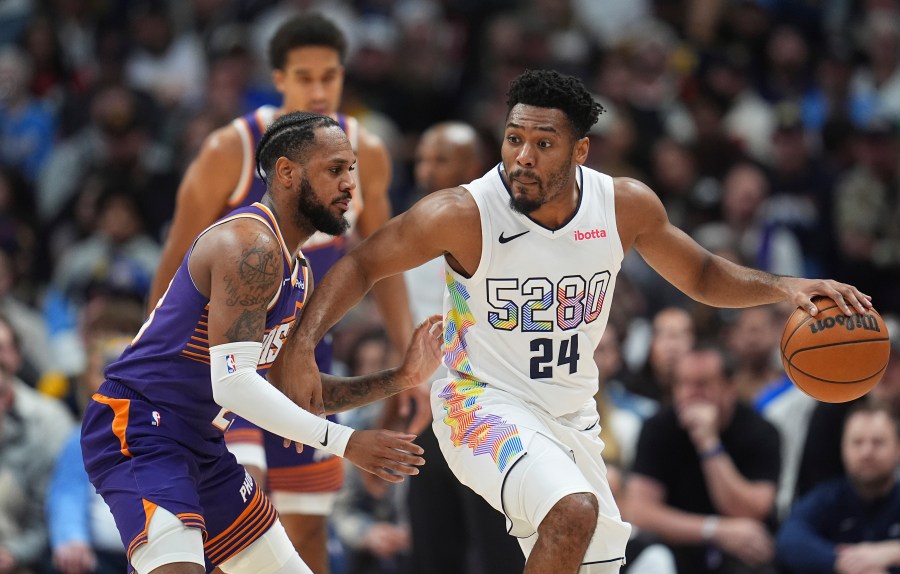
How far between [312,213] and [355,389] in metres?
0.87

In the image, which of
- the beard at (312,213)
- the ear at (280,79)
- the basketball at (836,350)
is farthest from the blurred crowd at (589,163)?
the beard at (312,213)

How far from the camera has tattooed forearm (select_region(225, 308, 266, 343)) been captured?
5.10 m

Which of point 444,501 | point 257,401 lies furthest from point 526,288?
point 444,501

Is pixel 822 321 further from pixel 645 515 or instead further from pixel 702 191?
pixel 702 191

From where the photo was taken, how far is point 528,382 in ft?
18.4

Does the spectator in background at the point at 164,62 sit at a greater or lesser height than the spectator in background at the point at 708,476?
greater

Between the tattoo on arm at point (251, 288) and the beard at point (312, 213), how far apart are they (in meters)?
0.31

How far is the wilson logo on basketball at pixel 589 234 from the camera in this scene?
18.5 ft

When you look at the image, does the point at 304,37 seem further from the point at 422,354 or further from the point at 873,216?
the point at 873,216

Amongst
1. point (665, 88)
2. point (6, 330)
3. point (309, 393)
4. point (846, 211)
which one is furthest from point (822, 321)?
point (665, 88)

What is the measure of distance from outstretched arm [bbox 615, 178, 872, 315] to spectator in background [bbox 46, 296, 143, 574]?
3637 millimetres

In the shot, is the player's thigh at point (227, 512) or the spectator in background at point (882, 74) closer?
the player's thigh at point (227, 512)

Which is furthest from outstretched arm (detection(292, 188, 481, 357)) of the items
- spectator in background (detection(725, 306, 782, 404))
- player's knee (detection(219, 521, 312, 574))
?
spectator in background (detection(725, 306, 782, 404))

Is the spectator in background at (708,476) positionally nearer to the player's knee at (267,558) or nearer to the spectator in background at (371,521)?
the spectator in background at (371,521)
